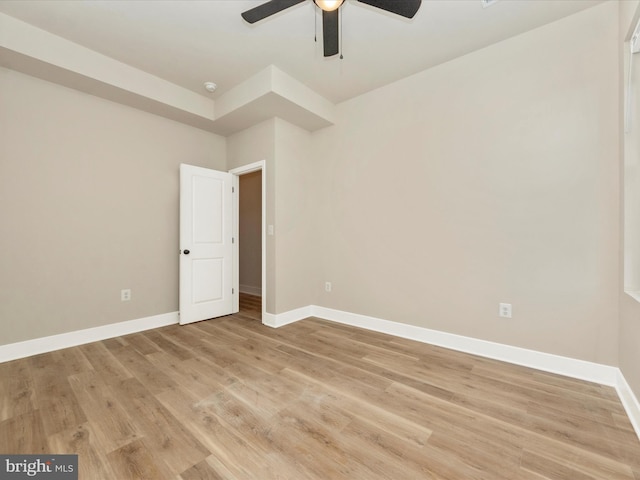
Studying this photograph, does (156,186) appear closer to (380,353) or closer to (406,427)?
(380,353)

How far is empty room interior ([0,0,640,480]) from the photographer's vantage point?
5.16 ft

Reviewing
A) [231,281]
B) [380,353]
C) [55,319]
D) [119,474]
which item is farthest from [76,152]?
[380,353]

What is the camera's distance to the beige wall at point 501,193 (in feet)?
6.90

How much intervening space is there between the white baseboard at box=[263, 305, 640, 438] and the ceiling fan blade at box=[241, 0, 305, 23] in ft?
9.78

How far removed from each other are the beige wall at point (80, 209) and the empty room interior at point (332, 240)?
0.8 inches

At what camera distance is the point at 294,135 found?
377 centimetres

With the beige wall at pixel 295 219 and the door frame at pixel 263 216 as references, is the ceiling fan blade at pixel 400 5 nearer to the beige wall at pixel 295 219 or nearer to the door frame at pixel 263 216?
the beige wall at pixel 295 219

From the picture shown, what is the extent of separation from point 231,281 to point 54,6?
10.5ft

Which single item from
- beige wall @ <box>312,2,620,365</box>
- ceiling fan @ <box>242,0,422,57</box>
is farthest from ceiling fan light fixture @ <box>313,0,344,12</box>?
beige wall @ <box>312,2,620,365</box>

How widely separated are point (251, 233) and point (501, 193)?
4.53m

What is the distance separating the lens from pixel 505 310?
2455mm

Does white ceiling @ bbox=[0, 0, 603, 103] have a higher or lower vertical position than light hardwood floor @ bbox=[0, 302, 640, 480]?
higher

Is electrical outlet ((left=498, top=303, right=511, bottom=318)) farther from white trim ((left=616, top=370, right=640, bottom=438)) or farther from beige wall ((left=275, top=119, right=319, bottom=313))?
beige wall ((left=275, top=119, right=319, bottom=313))

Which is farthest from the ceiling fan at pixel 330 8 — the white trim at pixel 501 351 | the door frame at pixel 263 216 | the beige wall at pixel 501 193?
the white trim at pixel 501 351
